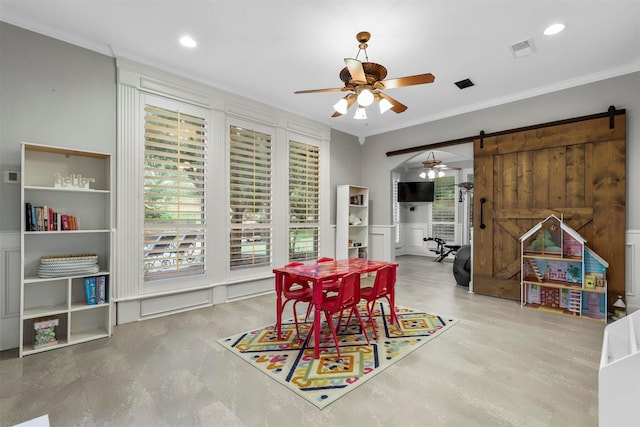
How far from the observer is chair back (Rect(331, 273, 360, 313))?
2.60 m

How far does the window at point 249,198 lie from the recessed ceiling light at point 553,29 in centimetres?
356

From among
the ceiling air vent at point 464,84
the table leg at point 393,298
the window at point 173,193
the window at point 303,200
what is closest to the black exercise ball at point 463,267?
the table leg at point 393,298

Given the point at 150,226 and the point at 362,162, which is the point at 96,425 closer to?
the point at 150,226

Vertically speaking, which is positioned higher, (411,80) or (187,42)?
(187,42)

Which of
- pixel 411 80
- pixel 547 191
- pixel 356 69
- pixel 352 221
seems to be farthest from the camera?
pixel 352 221

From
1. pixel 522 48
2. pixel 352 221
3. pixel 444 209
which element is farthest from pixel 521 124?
pixel 444 209

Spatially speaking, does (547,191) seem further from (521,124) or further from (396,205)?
(396,205)

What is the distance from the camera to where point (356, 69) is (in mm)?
2426

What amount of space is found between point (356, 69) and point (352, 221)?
12.4 ft

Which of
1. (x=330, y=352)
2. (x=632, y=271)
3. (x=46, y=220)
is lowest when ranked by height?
(x=330, y=352)

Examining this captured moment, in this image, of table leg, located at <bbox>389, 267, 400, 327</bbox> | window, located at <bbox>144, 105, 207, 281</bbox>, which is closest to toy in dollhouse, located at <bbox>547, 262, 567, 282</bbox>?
table leg, located at <bbox>389, 267, 400, 327</bbox>

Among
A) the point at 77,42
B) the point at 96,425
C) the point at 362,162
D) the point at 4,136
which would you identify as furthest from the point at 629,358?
the point at 362,162

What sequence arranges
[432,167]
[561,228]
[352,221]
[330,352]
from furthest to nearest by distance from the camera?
[432,167] → [352,221] → [561,228] → [330,352]

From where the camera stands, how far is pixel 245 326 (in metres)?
3.31
